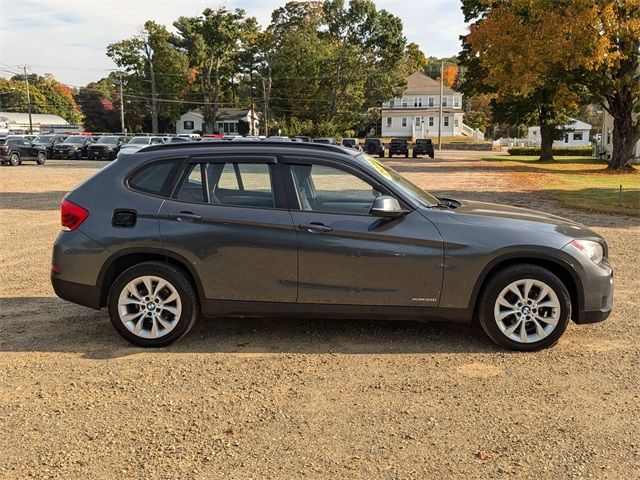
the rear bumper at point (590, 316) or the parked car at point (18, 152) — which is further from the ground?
the parked car at point (18, 152)

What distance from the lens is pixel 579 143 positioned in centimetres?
8594

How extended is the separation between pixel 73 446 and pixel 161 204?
220 cm

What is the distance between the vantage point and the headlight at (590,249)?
4.93 metres

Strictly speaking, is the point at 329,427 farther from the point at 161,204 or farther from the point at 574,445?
the point at 161,204

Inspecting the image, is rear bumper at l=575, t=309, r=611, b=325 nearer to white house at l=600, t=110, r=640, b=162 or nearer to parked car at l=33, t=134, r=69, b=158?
parked car at l=33, t=134, r=69, b=158

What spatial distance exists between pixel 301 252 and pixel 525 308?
1.92 metres

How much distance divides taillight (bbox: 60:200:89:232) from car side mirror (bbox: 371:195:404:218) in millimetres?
2498

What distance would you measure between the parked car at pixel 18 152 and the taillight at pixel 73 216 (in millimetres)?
31439

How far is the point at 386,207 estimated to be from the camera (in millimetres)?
4797

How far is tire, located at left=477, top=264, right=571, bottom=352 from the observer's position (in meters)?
4.86

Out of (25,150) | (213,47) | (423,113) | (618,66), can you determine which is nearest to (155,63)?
(213,47)

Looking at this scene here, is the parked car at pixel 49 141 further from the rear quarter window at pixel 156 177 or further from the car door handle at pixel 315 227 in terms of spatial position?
the car door handle at pixel 315 227

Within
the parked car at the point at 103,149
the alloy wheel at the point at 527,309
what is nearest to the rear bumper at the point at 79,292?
the alloy wheel at the point at 527,309

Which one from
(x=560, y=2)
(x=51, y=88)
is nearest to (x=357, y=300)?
(x=560, y=2)
